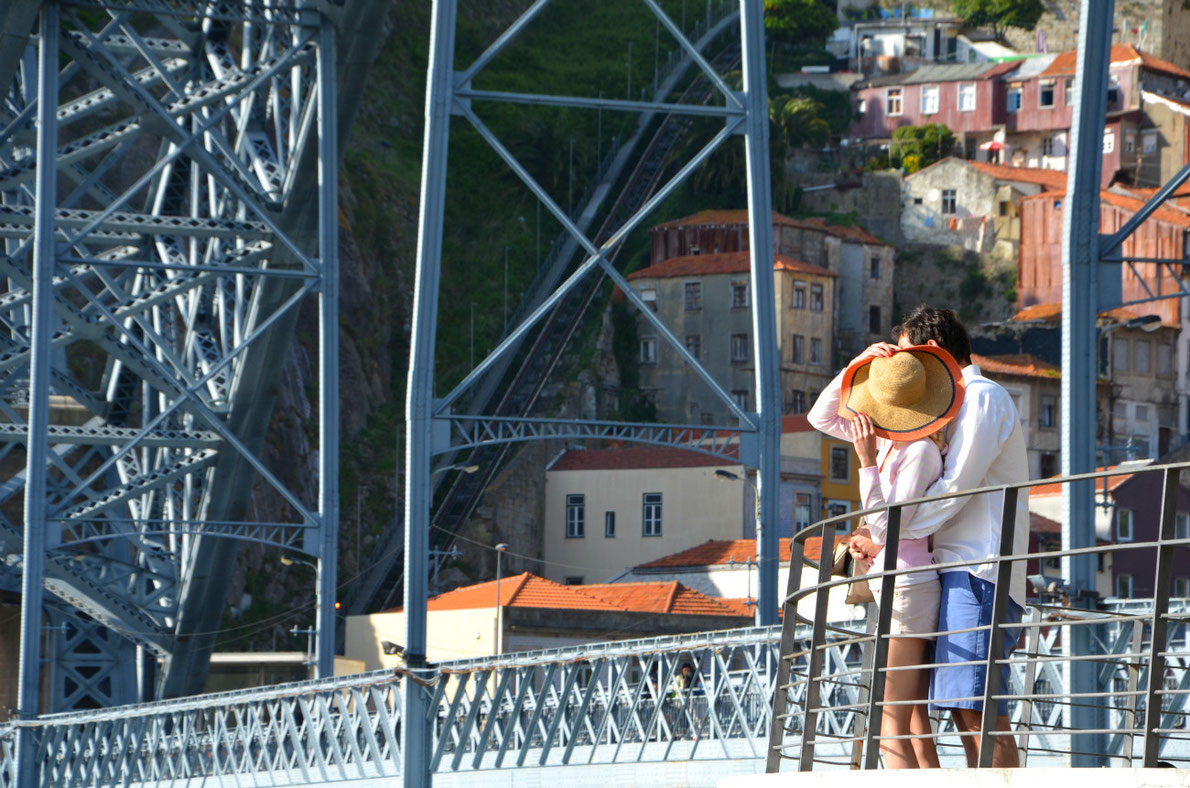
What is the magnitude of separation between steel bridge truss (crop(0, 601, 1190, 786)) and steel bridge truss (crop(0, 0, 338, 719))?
1602 mm

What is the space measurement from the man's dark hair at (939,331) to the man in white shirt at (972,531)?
→ 19mm

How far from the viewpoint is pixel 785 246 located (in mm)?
77500

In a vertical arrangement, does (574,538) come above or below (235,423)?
below

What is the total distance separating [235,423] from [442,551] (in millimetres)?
34706

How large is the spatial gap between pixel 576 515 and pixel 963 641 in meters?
58.7

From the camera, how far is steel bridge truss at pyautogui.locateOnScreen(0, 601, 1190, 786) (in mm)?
15430

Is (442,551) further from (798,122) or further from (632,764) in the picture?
(632,764)

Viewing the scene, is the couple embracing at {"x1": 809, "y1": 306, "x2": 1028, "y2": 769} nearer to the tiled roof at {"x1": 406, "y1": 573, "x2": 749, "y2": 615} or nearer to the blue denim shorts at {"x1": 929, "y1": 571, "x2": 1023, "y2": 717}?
the blue denim shorts at {"x1": 929, "y1": 571, "x2": 1023, "y2": 717}

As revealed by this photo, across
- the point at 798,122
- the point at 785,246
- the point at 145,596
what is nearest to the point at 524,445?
the point at 785,246

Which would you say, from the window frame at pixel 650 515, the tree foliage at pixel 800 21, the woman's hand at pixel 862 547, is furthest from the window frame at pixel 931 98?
the woman's hand at pixel 862 547

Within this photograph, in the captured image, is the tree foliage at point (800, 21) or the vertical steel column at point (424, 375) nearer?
the vertical steel column at point (424, 375)

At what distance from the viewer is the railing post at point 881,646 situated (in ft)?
19.4

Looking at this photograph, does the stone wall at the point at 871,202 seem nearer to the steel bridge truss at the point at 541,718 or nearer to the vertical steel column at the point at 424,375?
the steel bridge truss at the point at 541,718

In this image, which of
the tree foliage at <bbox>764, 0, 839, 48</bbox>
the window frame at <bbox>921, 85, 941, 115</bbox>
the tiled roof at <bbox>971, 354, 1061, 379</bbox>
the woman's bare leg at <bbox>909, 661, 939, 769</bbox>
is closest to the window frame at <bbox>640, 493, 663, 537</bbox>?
the tiled roof at <bbox>971, 354, 1061, 379</bbox>
